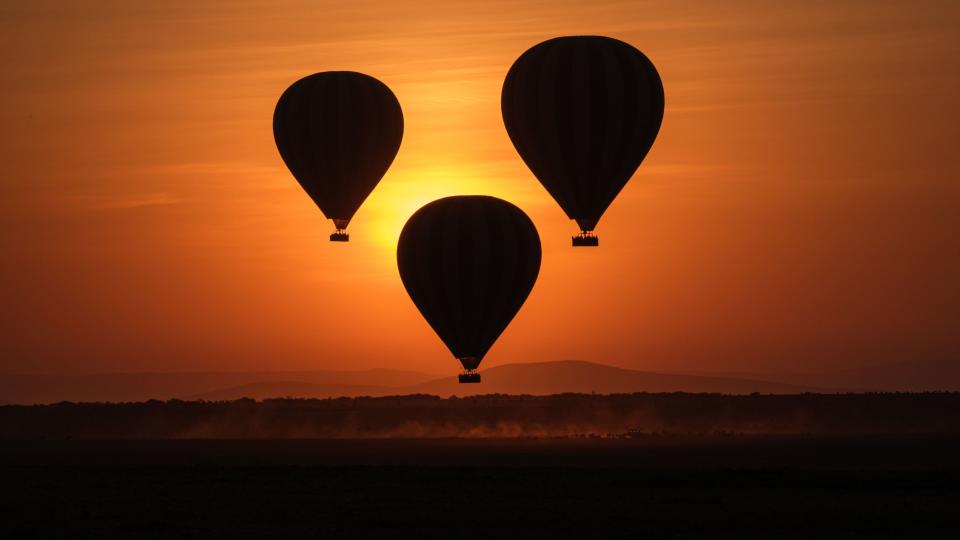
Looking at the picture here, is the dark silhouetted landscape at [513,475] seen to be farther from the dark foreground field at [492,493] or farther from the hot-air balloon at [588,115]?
the hot-air balloon at [588,115]

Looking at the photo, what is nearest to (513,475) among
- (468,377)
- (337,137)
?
(468,377)

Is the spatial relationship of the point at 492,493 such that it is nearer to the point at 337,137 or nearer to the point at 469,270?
the point at 469,270

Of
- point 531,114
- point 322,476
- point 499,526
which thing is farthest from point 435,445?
point 499,526

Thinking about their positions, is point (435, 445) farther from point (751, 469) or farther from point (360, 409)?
point (360, 409)

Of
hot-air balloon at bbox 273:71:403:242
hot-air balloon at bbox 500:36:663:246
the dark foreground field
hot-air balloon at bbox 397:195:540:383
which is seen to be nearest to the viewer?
the dark foreground field

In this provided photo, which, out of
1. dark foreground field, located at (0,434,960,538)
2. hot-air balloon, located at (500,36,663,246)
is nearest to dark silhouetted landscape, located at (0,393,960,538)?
dark foreground field, located at (0,434,960,538)

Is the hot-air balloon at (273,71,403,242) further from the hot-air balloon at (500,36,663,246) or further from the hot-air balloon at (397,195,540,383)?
the hot-air balloon at (500,36,663,246)
